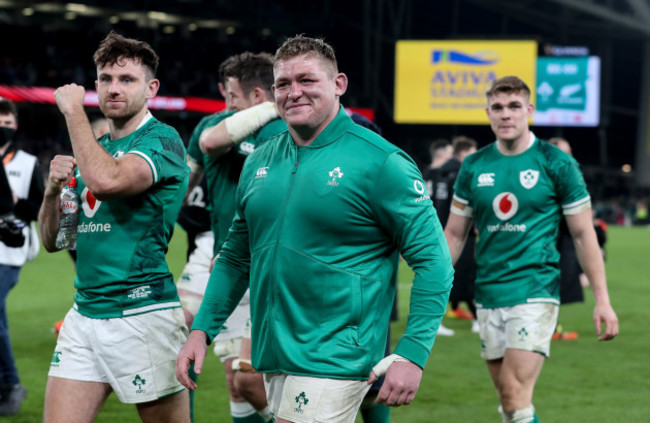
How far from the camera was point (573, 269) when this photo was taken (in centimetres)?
1048

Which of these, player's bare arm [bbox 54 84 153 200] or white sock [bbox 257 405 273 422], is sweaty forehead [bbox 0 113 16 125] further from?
player's bare arm [bbox 54 84 153 200]

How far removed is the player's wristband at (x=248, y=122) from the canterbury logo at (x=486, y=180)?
1.46 m

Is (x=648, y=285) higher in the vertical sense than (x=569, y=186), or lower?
lower

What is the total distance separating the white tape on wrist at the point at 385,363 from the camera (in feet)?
10.2

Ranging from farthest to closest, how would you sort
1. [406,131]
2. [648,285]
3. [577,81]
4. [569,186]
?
[406,131], [577,81], [648,285], [569,186]

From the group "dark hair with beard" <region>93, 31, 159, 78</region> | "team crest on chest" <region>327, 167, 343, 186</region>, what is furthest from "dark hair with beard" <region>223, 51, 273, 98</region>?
"team crest on chest" <region>327, 167, 343, 186</region>

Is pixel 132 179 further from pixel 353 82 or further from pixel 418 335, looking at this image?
pixel 353 82

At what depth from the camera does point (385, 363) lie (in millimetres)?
3156

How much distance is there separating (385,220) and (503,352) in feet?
8.38

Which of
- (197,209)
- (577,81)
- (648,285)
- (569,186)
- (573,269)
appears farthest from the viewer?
(577,81)

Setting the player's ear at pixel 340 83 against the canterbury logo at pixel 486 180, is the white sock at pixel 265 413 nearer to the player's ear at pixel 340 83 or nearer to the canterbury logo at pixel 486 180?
the canterbury logo at pixel 486 180

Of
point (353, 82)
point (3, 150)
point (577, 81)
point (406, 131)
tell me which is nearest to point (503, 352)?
point (3, 150)

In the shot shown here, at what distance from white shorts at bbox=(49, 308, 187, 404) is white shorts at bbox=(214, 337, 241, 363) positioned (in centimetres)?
181

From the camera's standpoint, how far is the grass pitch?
24.2ft
